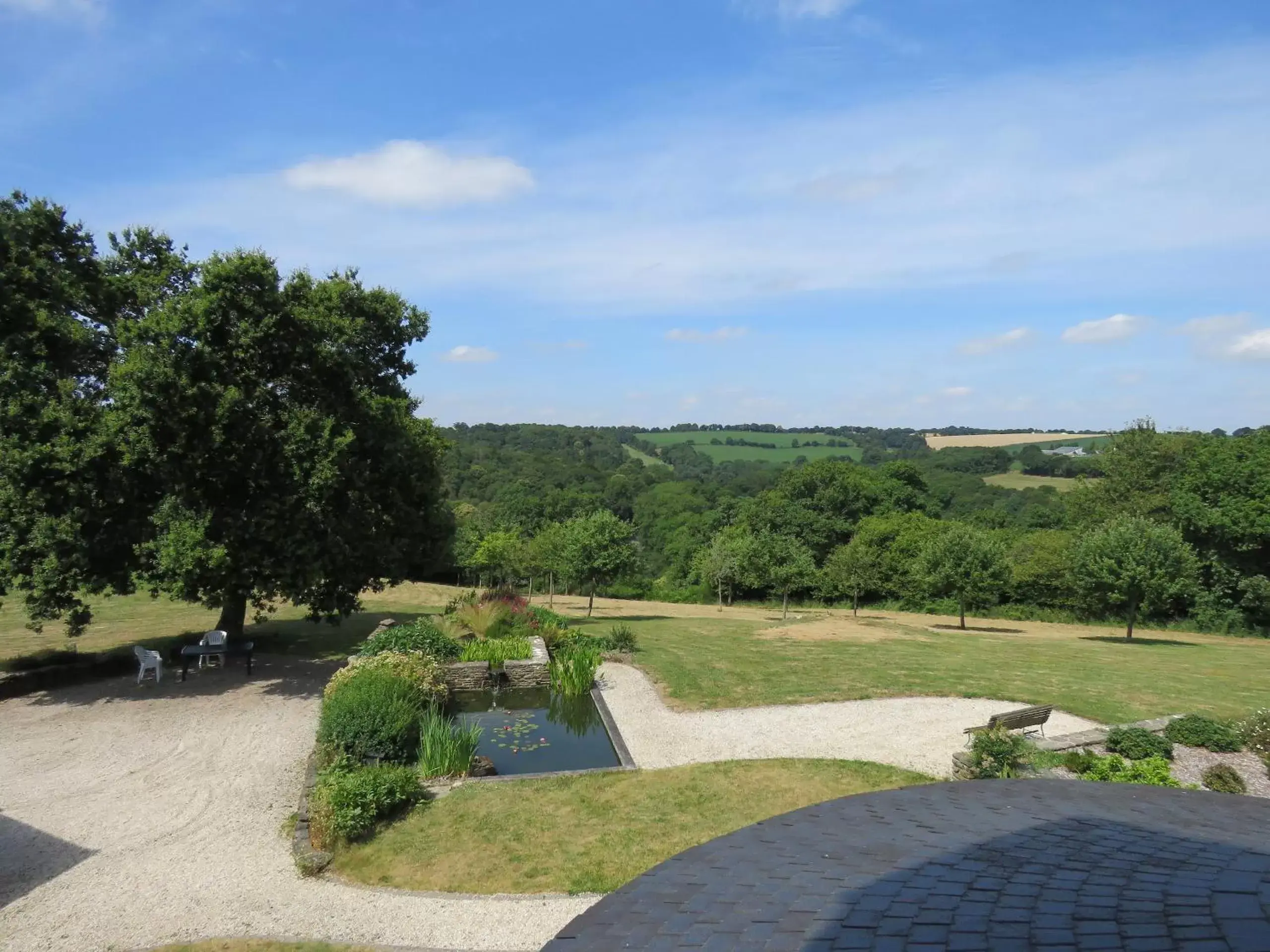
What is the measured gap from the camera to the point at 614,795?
31.5 ft

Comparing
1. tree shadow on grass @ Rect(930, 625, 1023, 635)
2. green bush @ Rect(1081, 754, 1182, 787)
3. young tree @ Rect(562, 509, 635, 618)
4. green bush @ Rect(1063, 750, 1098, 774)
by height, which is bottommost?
tree shadow on grass @ Rect(930, 625, 1023, 635)

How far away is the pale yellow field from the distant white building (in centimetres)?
546

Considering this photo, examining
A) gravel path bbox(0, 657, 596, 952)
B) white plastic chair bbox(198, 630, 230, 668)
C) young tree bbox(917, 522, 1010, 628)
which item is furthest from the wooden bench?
young tree bbox(917, 522, 1010, 628)

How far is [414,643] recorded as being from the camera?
49.8 ft

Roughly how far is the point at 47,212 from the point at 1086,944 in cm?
1902

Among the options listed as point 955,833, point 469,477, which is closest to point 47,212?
point 955,833

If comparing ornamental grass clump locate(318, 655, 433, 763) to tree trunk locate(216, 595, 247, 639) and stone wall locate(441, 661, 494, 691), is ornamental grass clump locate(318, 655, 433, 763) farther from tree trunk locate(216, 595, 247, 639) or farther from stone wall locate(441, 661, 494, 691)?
tree trunk locate(216, 595, 247, 639)

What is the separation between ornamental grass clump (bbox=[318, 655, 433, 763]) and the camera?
10367 mm

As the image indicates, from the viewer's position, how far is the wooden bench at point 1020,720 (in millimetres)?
10688

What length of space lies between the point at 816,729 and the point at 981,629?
21.1 meters

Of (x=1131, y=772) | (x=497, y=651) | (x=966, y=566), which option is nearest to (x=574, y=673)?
(x=497, y=651)

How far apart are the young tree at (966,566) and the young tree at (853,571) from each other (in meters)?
5.57

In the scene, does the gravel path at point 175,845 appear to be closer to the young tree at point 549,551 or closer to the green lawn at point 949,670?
the green lawn at point 949,670

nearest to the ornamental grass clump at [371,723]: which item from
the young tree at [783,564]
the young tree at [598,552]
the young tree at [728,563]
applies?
the young tree at [598,552]
